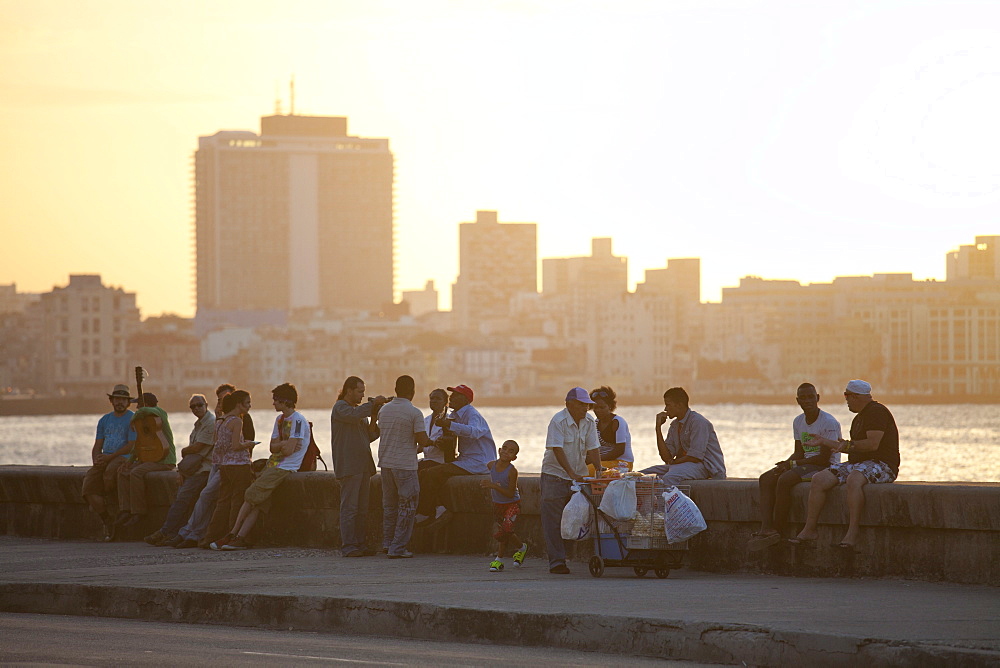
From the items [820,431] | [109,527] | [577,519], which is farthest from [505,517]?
[109,527]

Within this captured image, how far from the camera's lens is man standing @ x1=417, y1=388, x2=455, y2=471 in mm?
15039

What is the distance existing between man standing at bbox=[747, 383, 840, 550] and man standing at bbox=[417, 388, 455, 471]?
3.39 m

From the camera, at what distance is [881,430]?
12.5m

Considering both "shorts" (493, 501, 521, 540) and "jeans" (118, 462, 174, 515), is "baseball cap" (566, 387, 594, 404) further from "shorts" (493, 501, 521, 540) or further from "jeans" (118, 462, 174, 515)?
"jeans" (118, 462, 174, 515)

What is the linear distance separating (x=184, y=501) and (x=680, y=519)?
5.91 m

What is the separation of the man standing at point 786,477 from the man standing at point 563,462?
138 centimetres

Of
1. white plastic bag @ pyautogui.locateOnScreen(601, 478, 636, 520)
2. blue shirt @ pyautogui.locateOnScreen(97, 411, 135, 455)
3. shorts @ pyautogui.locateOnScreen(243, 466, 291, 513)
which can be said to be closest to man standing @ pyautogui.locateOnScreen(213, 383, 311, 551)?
shorts @ pyautogui.locateOnScreen(243, 466, 291, 513)

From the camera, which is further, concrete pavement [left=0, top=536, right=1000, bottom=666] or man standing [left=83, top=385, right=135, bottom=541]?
man standing [left=83, top=385, right=135, bottom=541]

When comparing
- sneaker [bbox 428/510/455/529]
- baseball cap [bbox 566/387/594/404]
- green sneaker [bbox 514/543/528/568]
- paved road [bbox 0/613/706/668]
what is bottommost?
paved road [bbox 0/613/706/668]

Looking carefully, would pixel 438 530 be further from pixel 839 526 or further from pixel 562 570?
pixel 839 526

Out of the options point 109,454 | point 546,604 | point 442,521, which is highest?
point 109,454

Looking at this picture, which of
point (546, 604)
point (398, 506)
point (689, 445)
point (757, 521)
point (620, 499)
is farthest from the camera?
point (398, 506)

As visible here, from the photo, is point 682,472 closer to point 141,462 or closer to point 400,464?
point 400,464

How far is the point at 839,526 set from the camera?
12484 millimetres
